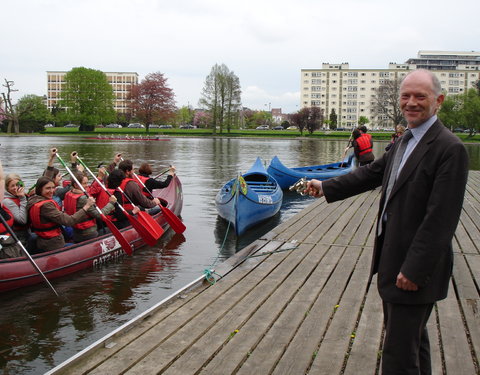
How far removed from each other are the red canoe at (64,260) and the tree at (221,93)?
71958 mm

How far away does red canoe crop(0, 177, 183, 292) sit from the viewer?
257 inches

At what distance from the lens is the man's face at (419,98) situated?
2.42m

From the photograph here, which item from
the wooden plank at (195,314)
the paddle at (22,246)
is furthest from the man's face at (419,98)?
the paddle at (22,246)

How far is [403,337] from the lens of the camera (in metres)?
2.43

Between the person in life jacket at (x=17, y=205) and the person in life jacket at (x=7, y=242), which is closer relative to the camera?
the person in life jacket at (x=7, y=242)

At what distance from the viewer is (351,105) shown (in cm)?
13725

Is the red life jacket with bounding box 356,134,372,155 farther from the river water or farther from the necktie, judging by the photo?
the necktie

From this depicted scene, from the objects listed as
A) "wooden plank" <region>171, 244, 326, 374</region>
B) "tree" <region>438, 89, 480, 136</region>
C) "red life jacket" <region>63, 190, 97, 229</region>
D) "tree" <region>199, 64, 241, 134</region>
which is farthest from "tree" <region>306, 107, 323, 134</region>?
"wooden plank" <region>171, 244, 326, 374</region>

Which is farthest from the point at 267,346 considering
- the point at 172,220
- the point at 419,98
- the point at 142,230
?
the point at 172,220

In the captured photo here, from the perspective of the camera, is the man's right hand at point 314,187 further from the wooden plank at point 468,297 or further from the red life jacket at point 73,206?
the red life jacket at point 73,206

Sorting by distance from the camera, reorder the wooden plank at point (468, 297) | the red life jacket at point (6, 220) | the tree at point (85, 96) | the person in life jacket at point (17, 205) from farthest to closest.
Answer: the tree at point (85, 96) → the person in life jacket at point (17, 205) → the red life jacket at point (6, 220) → the wooden plank at point (468, 297)

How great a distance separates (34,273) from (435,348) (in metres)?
5.52

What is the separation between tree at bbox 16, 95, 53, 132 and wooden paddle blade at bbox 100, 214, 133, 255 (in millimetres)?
70956

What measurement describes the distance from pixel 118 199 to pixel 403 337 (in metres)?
7.47
